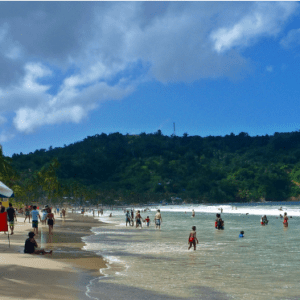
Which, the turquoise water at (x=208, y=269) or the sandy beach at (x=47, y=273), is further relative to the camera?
the turquoise water at (x=208, y=269)

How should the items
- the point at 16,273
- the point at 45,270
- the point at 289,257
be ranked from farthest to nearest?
the point at 289,257 → the point at 45,270 → the point at 16,273

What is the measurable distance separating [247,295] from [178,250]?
32.0ft

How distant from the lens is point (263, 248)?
858 inches

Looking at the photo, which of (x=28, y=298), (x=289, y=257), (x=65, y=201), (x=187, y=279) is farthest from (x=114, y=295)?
(x=65, y=201)

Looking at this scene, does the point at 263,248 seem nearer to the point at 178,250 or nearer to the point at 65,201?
the point at 178,250

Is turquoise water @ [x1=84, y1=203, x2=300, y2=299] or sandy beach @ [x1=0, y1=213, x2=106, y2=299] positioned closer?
sandy beach @ [x1=0, y1=213, x2=106, y2=299]

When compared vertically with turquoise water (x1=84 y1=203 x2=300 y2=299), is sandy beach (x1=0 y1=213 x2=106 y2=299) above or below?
above

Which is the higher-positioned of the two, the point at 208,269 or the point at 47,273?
the point at 47,273

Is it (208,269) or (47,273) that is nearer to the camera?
(47,273)

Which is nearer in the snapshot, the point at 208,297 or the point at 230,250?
the point at 208,297

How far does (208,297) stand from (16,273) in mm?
5811

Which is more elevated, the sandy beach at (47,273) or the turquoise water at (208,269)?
the sandy beach at (47,273)

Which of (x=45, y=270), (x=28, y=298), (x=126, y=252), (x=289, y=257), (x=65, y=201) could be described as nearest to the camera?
(x=28, y=298)

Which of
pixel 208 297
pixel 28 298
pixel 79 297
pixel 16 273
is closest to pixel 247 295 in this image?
pixel 208 297
